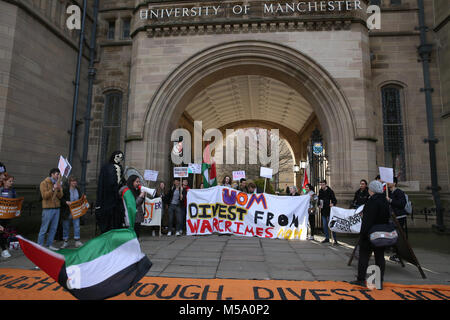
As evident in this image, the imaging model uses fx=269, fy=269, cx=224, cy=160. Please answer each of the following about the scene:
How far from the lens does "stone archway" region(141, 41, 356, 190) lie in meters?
9.22

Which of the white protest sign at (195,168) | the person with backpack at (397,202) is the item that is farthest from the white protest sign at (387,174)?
the white protest sign at (195,168)

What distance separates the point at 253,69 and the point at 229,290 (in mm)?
8622

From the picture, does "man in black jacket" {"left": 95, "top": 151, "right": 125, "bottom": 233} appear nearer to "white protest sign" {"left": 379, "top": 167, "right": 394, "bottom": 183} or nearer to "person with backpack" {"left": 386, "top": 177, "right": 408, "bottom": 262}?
"white protest sign" {"left": 379, "top": 167, "right": 394, "bottom": 183}

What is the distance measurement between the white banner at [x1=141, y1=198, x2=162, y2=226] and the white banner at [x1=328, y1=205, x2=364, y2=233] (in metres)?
4.93

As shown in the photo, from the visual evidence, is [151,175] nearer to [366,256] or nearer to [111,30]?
[366,256]

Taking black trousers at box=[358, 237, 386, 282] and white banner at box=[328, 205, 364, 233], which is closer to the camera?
black trousers at box=[358, 237, 386, 282]

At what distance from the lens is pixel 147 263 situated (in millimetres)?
2848

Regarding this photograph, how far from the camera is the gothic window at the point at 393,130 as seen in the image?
10.2m

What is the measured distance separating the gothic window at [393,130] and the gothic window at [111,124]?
1078cm

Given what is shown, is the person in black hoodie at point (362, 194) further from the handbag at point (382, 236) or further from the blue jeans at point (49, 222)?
the blue jeans at point (49, 222)

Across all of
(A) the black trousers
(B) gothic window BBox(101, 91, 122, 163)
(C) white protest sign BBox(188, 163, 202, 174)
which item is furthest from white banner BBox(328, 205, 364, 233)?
(B) gothic window BBox(101, 91, 122, 163)

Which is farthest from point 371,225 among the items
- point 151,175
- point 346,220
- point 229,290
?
point 151,175
